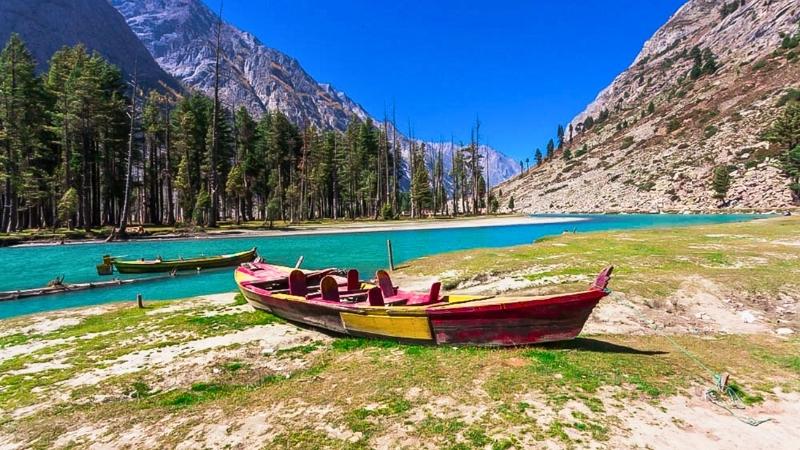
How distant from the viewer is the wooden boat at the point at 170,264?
80.7 ft

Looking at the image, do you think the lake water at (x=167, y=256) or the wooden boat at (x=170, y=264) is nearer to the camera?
the lake water at (x=167, y=256)

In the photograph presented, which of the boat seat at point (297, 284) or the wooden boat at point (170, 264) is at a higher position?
the boat seat at point (297, 284)

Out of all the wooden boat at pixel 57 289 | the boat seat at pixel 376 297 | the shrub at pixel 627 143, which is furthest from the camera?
the shrub at pixel 627 143

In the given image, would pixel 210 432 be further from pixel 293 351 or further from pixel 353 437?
pixel 293 351

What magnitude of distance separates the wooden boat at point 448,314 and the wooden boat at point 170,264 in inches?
680

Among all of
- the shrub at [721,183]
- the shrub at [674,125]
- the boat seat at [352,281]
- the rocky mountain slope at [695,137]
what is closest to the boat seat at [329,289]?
the boat seat at [352,281]

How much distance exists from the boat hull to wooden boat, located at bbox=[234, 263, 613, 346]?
1727 centimetres

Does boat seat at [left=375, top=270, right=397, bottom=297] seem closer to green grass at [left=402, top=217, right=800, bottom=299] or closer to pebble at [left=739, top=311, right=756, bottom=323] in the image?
green grass at [left=402, top=217, right=800, bottom=299]

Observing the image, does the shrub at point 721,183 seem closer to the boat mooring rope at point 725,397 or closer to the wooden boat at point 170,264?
the wooden boat at point 170,264

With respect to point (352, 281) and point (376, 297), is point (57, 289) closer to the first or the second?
point (352, 281)

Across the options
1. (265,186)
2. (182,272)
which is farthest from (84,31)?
(182,272)

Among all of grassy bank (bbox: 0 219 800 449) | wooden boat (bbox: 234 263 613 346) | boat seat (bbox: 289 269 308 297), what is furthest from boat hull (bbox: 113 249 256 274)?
wooden boat (bbox: 234 263 613 346)

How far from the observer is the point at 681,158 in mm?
99500

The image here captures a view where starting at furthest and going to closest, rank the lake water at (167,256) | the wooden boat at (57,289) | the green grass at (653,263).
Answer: the lake water at (167,256)
the wooden boat at (57,289)
the green grass at (653,263)
